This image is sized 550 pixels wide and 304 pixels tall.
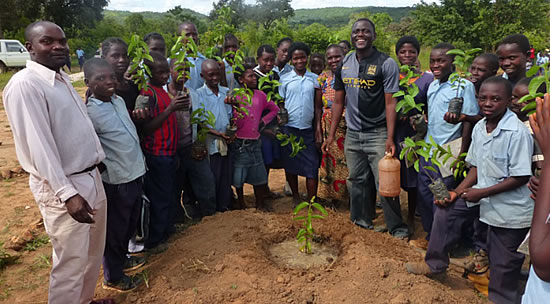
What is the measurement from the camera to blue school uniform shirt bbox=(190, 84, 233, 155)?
3.73 metres

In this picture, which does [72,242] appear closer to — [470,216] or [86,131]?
[86,131]

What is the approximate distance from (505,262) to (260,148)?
8.18 ft

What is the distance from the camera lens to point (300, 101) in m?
4.18

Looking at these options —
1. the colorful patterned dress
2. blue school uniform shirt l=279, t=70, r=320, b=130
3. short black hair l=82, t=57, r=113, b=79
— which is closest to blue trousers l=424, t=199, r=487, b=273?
the colorful patterned dress

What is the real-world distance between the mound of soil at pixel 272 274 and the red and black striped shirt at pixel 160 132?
808mm

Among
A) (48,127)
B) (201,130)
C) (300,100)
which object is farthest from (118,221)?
(300,100)

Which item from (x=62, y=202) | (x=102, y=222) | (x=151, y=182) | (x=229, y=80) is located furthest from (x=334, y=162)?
(x=62, y=202)

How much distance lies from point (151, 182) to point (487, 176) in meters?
2.62

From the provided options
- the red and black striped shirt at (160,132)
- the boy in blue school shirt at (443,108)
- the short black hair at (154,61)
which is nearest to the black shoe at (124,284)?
the red and black striped shirt at (160,132)

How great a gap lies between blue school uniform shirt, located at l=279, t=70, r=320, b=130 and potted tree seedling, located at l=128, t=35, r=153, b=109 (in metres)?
1.66

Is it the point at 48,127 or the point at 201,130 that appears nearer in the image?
the point at 48,127

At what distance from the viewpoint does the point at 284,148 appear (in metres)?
4.44

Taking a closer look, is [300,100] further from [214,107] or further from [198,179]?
[198,179]

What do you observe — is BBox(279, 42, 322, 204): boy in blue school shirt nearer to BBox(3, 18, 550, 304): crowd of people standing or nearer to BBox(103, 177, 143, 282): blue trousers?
BBox(3, 18, 550, 304): crowd of people standing
